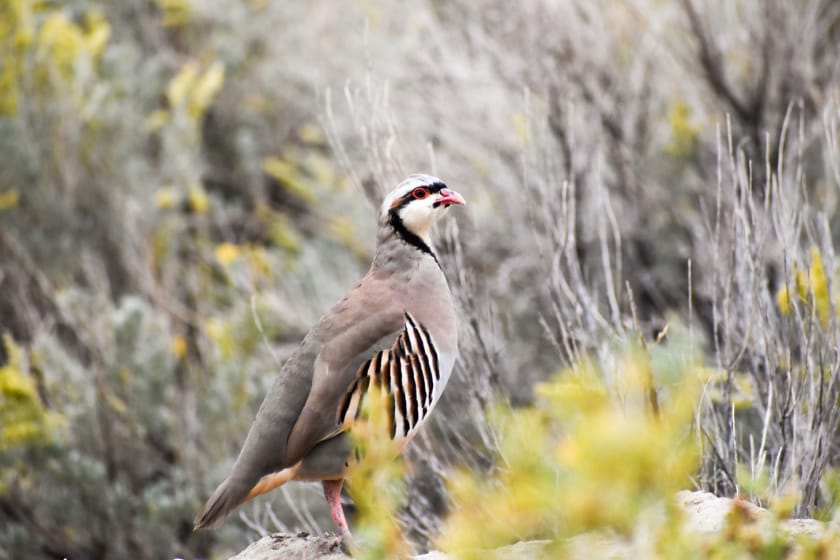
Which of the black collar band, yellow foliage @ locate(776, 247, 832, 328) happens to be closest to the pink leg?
the black collar band

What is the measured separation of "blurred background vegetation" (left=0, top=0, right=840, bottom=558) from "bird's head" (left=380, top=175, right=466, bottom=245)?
0.37 metres

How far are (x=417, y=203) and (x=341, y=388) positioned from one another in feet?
2.43

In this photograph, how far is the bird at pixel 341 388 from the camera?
11.9 ft

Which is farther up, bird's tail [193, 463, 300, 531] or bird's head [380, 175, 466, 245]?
bird's head [380, 175, 466, 245]

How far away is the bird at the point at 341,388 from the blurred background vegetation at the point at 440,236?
1.59 feet

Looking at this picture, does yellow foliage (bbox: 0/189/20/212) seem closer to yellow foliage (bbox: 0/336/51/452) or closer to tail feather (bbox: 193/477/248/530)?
yellow foliage (bbox: 0/336/51/452)

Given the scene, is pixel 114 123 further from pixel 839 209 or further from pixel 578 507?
pixel 578 507

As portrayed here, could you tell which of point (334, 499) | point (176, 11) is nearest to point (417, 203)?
point (334, 499)

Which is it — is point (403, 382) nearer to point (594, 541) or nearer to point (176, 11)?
point (594, 541)

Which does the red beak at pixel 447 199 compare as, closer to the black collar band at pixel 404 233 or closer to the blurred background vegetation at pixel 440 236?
the black collar band at pixel 404 233

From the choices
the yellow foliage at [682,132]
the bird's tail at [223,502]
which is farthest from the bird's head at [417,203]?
the yellow foliage at [682,132]

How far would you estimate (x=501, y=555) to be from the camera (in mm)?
2631

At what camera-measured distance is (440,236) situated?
15.7ft

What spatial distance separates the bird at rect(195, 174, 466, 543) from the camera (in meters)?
3.62
